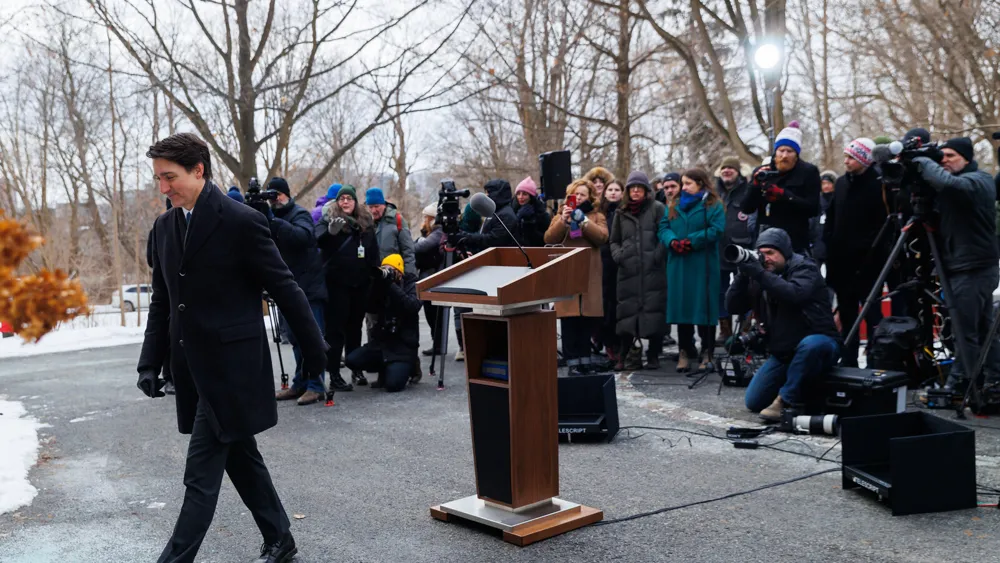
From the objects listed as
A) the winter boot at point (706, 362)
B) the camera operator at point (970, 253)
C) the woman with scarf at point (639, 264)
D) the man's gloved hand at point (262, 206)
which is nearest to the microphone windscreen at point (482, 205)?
the man's gloved hand at point (262, 206)

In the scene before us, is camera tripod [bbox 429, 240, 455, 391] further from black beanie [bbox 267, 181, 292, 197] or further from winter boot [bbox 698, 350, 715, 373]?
winter boot [bbox 698, 350, 715, 373]

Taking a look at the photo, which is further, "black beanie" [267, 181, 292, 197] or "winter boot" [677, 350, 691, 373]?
"winter boot" [677, 350, 691, 373]

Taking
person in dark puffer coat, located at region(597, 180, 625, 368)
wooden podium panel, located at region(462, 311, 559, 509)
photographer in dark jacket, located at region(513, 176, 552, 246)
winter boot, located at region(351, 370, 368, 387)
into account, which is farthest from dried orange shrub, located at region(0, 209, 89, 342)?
person in dark puffer coat, located at region(597, 180, 625, 368)

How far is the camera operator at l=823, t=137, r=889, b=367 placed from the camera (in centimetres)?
805

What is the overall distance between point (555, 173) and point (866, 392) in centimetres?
364

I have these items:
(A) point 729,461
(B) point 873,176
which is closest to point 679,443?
(A) point 729,461

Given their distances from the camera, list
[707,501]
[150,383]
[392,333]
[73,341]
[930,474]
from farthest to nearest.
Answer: [73,341], [392,333], [707,501], [930,474], [150,383]

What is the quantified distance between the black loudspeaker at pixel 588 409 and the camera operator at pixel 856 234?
2.75 meters

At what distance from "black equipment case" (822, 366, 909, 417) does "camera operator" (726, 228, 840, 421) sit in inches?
8.6

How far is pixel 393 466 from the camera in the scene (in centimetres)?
604

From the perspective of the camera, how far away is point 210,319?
3.89m

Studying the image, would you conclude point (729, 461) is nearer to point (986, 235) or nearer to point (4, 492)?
point (986, 235)

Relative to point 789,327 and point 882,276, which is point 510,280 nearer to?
point 789,327

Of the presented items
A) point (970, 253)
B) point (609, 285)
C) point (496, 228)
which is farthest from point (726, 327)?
point (970, 253)
